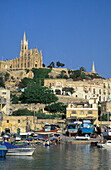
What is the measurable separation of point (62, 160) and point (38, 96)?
52.2 m

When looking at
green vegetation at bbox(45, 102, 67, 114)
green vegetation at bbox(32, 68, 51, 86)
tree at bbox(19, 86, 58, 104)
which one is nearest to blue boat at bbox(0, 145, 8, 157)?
green vegetation at bbox(45, 102, 67, 114)

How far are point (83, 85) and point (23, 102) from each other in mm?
24817

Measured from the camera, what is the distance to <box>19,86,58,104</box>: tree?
310 ft

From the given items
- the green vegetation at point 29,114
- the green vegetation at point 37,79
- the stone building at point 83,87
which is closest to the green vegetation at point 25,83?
the green vegetation at point 37,79

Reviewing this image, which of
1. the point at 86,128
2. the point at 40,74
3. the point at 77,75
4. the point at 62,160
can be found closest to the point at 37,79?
the point at 40,74

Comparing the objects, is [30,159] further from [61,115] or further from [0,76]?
[0,76]

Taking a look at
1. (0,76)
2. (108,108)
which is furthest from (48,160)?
(0,76)

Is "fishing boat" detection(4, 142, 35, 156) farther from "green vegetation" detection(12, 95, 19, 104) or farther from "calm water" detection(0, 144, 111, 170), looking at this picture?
"green vegetation" detection(12, 95, 19, 104)

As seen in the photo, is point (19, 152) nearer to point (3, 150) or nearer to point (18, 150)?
point (18, 150)

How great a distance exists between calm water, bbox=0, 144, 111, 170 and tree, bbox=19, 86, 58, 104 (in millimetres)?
41688

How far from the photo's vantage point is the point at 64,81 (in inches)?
4500

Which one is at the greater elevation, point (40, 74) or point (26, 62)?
point (26, 62)

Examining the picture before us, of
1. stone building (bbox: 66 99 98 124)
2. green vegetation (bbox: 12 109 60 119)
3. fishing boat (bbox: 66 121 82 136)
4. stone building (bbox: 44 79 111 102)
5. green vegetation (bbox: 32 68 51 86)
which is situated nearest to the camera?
fishing boat (bbox: 66 121 82 136)

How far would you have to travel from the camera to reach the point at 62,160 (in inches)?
1704
